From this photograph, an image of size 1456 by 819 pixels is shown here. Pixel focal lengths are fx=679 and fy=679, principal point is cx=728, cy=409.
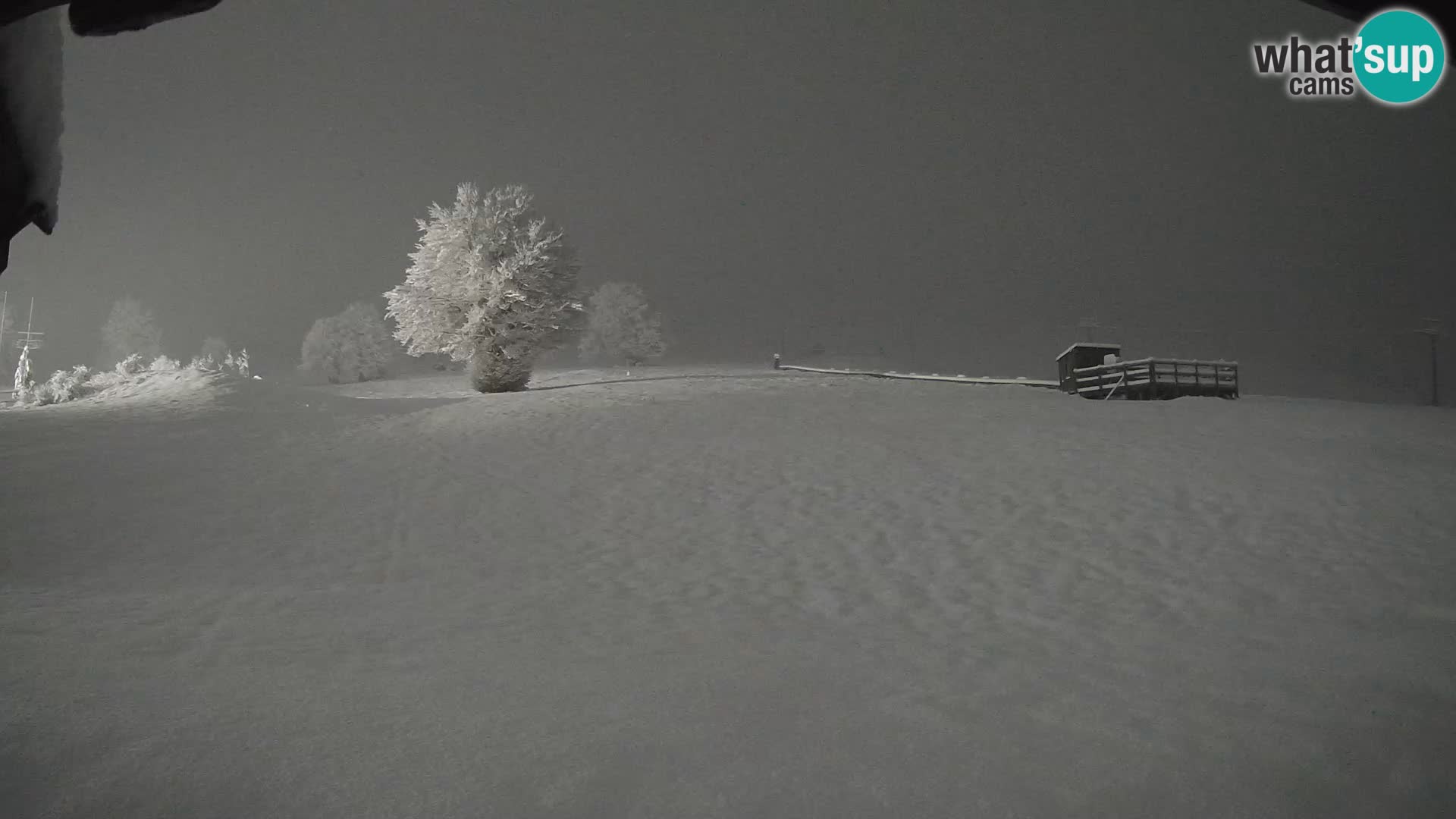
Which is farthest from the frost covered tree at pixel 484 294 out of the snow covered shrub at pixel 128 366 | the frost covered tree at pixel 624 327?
the frost covered tree at pixel 624 327

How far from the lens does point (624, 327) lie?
69.0 meters

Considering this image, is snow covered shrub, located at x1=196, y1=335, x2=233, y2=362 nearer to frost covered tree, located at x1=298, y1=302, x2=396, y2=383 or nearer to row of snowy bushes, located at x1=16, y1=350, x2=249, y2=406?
frost covered tree, located at x1=298, y1=302, x2=396, y2=383

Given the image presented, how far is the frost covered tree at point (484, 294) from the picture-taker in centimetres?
2945

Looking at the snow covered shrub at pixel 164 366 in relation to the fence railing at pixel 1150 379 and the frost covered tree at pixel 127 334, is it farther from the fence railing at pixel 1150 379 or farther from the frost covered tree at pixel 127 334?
the frost covered tree at pixel 127 334

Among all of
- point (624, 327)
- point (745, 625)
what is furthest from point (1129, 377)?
point (624, 327)

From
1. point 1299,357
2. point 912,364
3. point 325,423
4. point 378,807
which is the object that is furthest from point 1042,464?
point 1299,357

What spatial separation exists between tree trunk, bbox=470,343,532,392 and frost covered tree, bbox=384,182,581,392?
3 centimetres

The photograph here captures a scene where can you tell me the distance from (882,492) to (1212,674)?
24.1 feet

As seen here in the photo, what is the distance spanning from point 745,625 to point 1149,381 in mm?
20479

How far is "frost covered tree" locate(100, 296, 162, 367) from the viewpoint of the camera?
278ft

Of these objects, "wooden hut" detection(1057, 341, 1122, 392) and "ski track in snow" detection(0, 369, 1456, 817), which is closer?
"ski track in snow" detection(0, 369, 1456, 817)

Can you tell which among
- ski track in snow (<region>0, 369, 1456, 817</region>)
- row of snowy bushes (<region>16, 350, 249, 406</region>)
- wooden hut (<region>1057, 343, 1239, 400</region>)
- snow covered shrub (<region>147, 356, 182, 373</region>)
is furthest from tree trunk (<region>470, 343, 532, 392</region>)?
wooden hut (<region>1057, 343, 1239, 400</region>)

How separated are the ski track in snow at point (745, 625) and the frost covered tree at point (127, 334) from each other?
88.1 m

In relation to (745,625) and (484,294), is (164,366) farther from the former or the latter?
(745,625)
